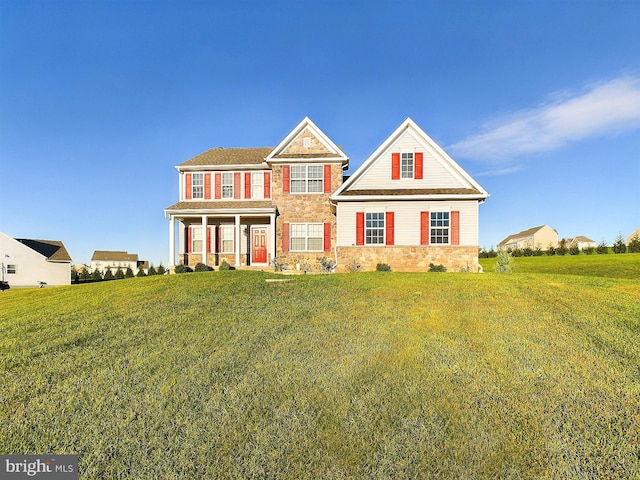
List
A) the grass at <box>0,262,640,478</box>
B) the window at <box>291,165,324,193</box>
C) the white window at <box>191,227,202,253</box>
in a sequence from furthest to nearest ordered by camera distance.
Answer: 1. the white window at <box>191,227,202,253</box>
2. the window at <box>291,165,324,193</box>
3. the grass at <box>0,262,640,478</box>

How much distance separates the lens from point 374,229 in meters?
19.5

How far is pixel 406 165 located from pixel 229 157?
37.2 ft

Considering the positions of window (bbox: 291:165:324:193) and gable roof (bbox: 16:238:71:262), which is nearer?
window (bbox: 291:165:324:193)

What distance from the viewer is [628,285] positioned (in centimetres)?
Answer: 1237

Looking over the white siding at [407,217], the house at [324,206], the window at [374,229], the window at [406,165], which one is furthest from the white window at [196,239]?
the window at [406,165]

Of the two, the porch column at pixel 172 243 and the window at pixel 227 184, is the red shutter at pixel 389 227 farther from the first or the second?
the porch column at pixel 172 243

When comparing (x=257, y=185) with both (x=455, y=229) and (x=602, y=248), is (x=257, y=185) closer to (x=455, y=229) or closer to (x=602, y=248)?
(x=455, y=229)

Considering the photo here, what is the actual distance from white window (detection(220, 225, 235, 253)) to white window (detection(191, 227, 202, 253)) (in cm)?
142

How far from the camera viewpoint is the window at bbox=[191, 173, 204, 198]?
23.9m

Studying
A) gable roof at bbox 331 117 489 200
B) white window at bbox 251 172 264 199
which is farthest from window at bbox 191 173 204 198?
gable roof at bbox 331 117 489 200

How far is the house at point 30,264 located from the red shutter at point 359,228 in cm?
3835

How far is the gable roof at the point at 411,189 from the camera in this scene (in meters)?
19.2

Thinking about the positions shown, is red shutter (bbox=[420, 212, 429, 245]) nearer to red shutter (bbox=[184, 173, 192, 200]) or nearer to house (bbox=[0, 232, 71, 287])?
red shutter (bbox=[184, 173, 192, 200])

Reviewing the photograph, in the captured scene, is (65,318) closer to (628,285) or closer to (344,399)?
(344,399)
